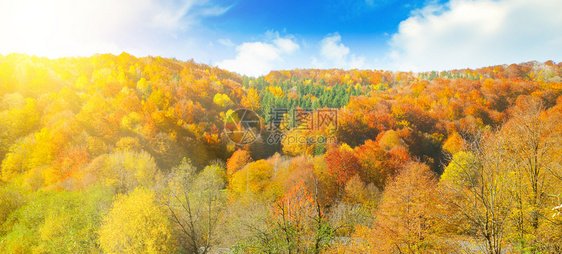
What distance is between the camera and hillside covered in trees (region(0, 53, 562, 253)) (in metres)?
11.8

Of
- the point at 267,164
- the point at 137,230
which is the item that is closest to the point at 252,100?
the point at 267,164

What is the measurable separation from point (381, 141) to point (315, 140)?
1489cm

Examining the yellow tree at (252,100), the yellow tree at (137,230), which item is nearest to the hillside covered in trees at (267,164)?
the yellow tree at (137,230)

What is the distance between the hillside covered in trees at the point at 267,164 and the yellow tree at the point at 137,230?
131 mm

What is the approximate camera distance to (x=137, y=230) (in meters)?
19.9

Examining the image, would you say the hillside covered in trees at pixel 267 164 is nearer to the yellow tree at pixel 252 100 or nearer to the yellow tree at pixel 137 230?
the yellow tree at pixel 137 230

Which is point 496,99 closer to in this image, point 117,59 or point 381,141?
point 381,141

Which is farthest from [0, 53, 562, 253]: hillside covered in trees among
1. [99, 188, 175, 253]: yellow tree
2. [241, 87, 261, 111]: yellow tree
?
[241, 87, 261, 111]: yellow tree

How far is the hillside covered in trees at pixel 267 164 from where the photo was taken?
1184cm

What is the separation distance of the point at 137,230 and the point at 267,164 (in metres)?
26.5

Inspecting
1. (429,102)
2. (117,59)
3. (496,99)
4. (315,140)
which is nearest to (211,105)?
(315,140)
